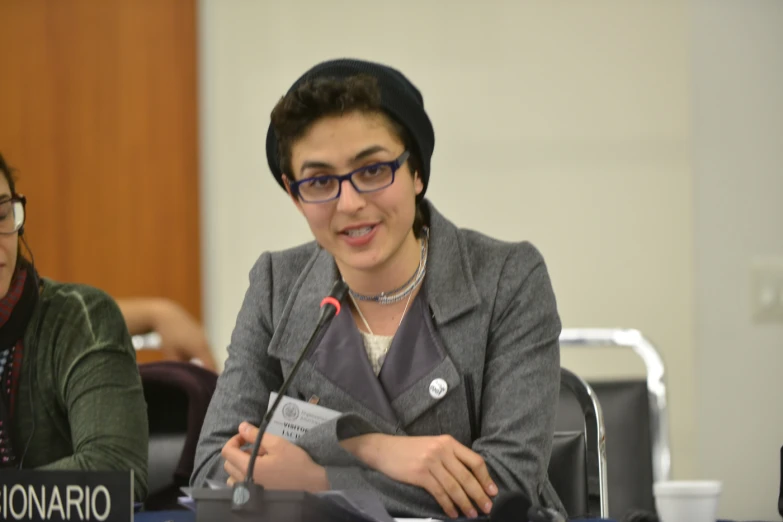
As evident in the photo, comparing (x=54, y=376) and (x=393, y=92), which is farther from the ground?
(x=393, y=92)

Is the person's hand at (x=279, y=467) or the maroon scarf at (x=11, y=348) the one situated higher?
the maroon scarf at (x=11, y=348)

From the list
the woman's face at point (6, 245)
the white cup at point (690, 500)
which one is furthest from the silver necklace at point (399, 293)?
the white cup at point (690, 500)

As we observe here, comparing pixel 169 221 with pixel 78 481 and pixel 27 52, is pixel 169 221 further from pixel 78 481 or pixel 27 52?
pixel 78 481

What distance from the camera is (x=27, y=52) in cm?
374

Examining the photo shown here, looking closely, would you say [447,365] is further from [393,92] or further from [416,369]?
[393,92]

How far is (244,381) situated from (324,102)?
516 mm

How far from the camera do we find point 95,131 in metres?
3.74

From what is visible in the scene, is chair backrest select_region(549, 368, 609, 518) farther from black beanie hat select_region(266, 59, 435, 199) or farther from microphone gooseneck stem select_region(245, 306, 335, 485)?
microphone gooseneck stem select_region(245, 306, 335, 485)

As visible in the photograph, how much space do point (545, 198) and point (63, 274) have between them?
179 cm

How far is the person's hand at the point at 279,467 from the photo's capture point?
1500 millimetres

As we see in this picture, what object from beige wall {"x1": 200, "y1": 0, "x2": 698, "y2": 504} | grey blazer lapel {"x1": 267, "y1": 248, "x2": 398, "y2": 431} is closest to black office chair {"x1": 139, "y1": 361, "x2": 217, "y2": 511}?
grey blazer lapel {"x1": 267, "y1": 248, "x2": 398, "y2": 431}

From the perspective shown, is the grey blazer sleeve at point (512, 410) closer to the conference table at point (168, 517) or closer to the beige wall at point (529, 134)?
the conference table at point (168, 517)

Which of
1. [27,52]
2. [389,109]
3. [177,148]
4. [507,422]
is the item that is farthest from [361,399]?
[27,52]

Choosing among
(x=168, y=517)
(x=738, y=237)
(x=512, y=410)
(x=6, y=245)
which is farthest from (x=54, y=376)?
(x=738, y=237)
